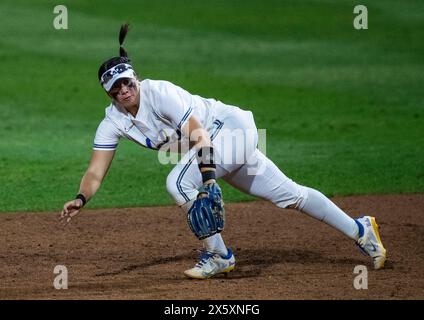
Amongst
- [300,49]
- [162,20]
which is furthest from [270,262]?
[162,20]

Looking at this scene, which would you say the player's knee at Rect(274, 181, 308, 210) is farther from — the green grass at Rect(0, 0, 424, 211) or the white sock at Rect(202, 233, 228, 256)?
the green grass at Rect(0, 0, 424, 211)

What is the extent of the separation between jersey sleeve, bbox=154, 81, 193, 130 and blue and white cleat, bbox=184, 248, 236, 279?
3.25 feet

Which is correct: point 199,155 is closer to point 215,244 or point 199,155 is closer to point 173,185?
point 173,185

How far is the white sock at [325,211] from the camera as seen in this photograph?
6.62 m

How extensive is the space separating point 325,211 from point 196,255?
1196 millimetres

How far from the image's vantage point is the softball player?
243 inches

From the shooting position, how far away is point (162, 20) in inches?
711

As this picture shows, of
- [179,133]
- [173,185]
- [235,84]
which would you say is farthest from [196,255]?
[235,84]

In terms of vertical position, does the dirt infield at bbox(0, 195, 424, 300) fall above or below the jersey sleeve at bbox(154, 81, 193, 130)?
below

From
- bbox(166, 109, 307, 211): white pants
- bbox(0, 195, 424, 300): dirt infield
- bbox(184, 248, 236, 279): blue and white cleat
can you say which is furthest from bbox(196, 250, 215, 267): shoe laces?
bbox(166, 109, 307, 211): white pants

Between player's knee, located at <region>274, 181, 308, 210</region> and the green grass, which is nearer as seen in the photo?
player's knee, located at <region>274, 181, 308, 210</region>

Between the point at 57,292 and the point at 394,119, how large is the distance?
777 cm

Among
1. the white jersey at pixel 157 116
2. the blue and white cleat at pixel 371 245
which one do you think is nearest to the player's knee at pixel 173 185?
the white jersey at pixel 157 116

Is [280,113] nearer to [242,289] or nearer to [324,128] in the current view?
[324,128]
